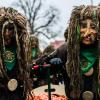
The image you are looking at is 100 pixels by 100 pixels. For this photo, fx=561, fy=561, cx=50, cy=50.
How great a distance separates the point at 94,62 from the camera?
6.44 metres

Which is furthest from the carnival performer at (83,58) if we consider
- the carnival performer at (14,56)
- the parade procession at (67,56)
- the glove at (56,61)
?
the carnival performer at (14,56)

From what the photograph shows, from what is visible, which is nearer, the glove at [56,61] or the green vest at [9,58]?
the green vest at [9,58]

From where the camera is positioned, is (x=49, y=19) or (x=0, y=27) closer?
(x=0, y=27)

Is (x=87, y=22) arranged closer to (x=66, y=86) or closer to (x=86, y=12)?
(x=86, y=12)

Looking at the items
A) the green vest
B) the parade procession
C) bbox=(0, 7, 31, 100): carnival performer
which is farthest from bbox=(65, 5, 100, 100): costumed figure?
the green vest


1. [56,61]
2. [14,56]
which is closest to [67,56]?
[56,61]

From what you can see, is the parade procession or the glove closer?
the parade procession

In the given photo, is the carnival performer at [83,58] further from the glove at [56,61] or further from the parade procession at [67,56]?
the glove at [56,61]

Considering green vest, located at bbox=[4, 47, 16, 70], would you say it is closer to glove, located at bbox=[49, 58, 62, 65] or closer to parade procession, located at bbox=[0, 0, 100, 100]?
parade procession, located at bbox=[0, 0, 100, 100]

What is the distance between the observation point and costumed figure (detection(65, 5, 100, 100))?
6406mm

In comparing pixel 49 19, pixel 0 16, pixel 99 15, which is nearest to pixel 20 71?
pixel 0 16

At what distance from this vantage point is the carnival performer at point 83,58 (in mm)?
6410

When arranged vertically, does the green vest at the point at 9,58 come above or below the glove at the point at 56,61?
above

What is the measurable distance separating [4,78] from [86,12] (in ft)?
4.00
